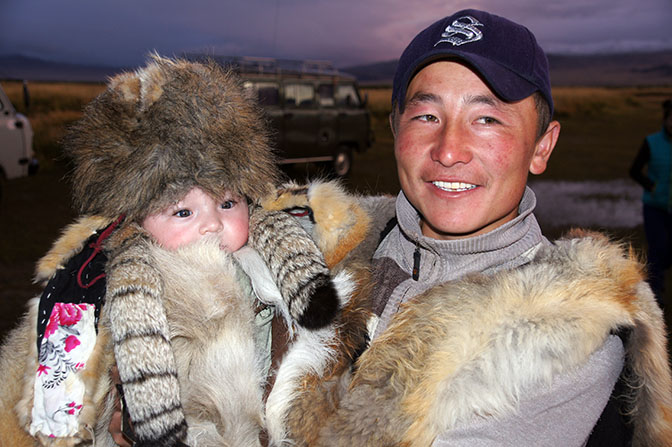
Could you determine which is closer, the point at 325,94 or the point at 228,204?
the point at 228,204

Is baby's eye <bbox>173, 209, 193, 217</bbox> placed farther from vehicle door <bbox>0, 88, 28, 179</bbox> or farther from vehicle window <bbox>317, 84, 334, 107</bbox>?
vehicle window <bbox>317, 84, 334, 107</bbox>

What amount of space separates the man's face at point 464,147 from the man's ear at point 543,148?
0.03m

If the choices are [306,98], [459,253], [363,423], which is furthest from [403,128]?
[306,98]

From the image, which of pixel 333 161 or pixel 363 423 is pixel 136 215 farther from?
pixel 333 161

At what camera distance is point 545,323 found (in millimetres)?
1272

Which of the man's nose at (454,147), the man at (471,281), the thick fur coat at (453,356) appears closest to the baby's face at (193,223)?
the thick fur coat at (453,356)

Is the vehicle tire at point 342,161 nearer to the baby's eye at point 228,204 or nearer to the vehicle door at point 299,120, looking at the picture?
the vehicle door at point 299,120

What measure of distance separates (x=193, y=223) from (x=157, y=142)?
0.34 m

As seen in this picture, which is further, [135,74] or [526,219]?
[135,74]

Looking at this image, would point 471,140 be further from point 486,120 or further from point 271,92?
point 271,92

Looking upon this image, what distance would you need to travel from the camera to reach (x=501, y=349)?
126cm

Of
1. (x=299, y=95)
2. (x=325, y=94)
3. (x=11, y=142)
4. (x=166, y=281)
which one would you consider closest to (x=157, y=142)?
(x=166, y=281)

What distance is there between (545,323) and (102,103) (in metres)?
1.75

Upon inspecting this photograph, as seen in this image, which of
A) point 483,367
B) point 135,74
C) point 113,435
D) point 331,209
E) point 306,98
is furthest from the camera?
point 306,98
